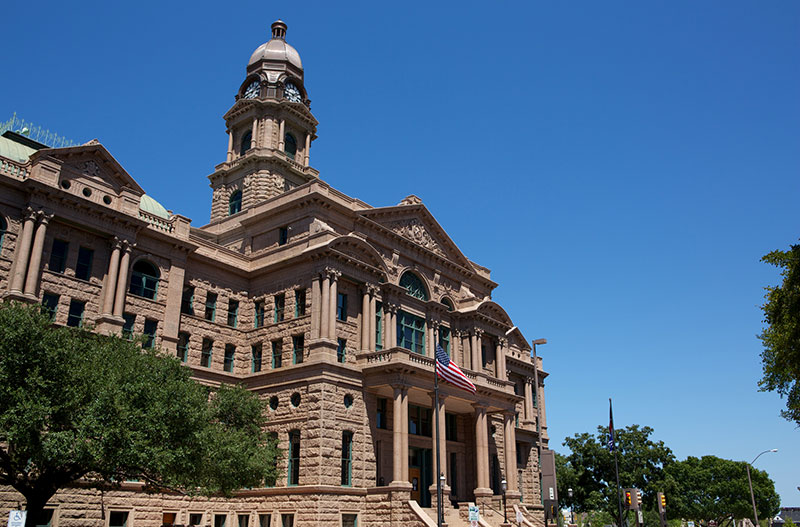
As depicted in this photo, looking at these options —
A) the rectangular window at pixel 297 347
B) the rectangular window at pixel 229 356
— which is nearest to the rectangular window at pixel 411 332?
the rectangular window at pixel 297 347

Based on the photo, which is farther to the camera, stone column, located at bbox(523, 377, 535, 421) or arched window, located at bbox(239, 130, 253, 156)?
stone column, located at bbox(523, 377, 535, 421)

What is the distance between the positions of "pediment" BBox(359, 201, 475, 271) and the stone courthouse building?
0.15 meters

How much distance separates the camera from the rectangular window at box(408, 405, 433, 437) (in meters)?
46.2

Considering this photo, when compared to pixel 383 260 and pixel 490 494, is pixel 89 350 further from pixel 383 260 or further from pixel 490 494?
pixel 490 494

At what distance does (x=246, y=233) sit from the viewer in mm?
49750

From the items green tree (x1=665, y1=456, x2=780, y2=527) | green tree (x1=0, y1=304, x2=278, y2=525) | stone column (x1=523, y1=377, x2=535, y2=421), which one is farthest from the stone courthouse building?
green tree (x1=665, y1=456, x2=780, y2=527)

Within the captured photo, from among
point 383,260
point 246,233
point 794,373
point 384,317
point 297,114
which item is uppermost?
point 297,114

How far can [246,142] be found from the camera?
62.2 metres

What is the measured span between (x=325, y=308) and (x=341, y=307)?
7.24 ft

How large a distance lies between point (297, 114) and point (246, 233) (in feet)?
55.4

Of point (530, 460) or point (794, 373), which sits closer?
point (794, 373)

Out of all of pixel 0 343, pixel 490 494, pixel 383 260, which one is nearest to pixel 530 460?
pixel 490 494

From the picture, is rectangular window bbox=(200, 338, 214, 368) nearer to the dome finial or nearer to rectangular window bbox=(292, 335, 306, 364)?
rectangular window bbox=(292, 335, 306, 364)

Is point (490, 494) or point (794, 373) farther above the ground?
point (794, 373)
